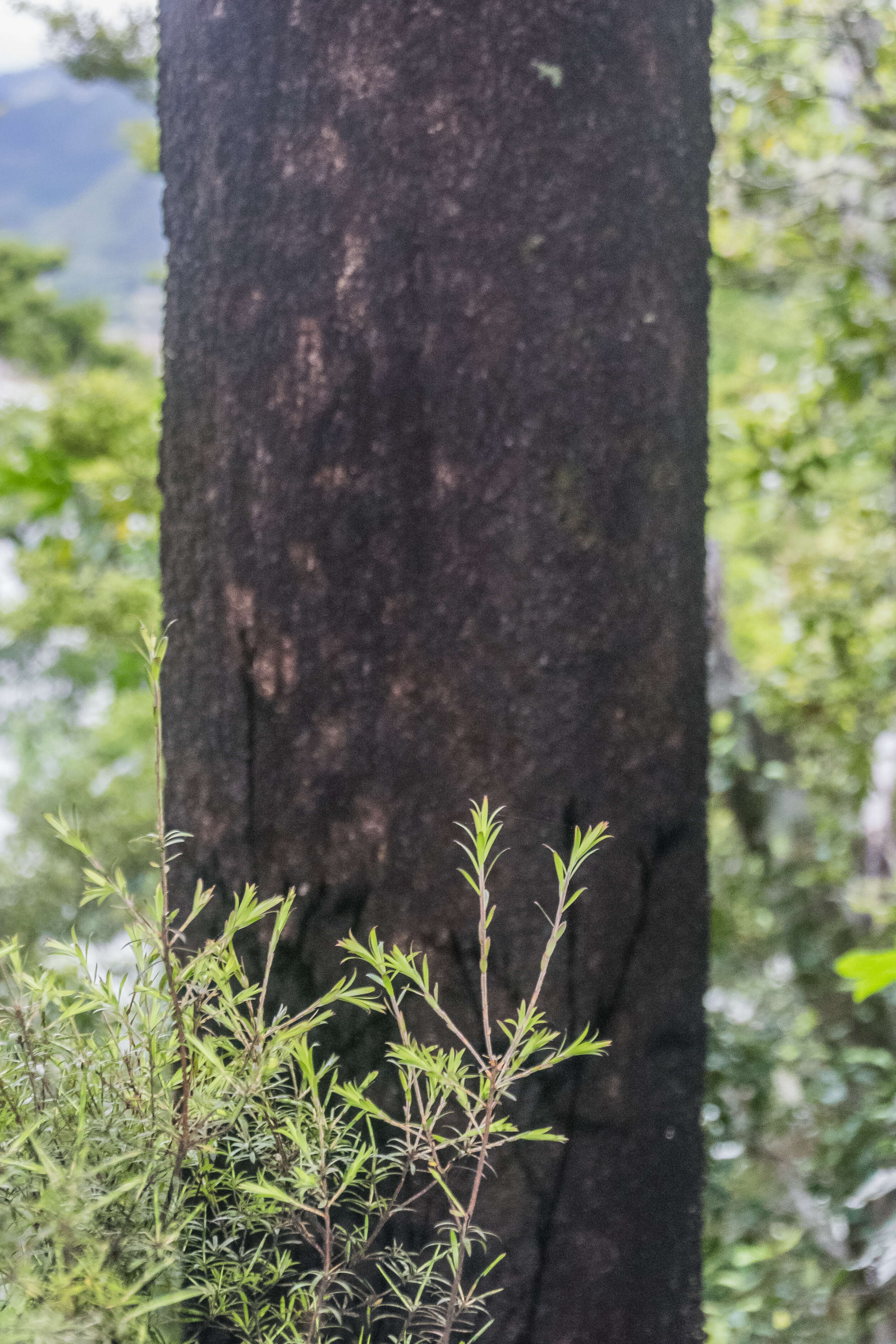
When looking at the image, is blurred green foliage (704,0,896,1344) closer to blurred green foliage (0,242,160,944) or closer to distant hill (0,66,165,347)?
blurred green foliage (0,242,160,944)

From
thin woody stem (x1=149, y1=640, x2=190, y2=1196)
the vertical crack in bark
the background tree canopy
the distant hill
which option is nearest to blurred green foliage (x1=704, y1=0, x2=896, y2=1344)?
the background tree canopy

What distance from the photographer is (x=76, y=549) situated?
4.93 meters

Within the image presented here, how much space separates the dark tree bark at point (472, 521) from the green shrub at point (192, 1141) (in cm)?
15

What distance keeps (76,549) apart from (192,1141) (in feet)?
15.5

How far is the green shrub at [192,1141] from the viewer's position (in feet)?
1.69

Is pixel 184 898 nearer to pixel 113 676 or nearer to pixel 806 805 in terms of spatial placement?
pixel 113 676

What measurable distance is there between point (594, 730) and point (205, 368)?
1.57 feet

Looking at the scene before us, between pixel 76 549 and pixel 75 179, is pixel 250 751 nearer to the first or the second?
pixel 76 549

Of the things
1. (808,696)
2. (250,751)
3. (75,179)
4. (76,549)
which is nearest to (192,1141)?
(250,751)

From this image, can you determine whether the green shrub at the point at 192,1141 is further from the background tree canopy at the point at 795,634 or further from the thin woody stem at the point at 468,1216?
the background tree canopy at the point at 795,634

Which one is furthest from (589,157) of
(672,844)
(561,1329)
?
(561,1329)

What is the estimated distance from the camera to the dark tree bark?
83 centimetres

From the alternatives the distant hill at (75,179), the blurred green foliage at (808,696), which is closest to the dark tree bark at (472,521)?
the blurred green foliage at (808,696)

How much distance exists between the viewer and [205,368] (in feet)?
2.99
